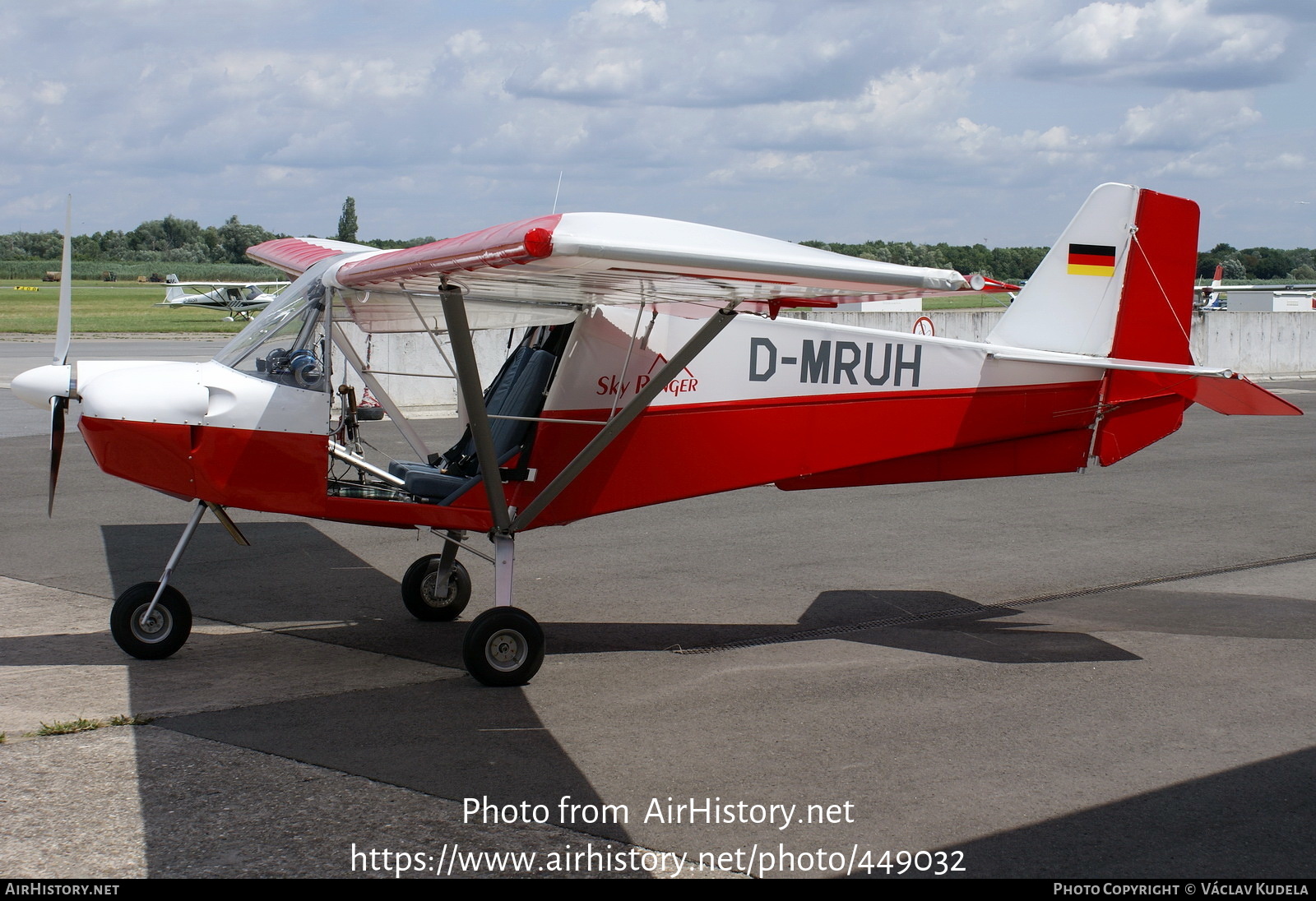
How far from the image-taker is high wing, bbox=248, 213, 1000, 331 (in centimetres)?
471

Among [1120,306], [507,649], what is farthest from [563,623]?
[1120,306]

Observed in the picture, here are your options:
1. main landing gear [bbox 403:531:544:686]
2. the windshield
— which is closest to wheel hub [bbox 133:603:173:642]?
the windshield

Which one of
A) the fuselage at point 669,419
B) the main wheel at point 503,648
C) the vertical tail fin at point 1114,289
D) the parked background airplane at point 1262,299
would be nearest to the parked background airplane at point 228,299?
the parked background airplane at point 1262,299

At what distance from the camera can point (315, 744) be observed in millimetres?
5141

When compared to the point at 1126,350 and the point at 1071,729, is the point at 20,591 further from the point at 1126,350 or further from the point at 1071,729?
the point at 1126,350

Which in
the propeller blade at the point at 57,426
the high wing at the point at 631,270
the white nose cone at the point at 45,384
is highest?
the high wing at the point at 631,270

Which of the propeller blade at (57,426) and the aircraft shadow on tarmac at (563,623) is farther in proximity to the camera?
the aircraft shadow on tarmac at (563,623)

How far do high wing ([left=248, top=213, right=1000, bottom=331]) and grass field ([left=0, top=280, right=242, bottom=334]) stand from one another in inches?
1560

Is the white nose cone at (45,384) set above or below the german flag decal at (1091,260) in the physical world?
below

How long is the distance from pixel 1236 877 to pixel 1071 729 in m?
1.54

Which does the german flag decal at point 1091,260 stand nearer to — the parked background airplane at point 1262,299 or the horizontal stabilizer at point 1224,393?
the horizontal stabilizer at point 1224,393

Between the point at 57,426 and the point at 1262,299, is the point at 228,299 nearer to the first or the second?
the point at 1262,299

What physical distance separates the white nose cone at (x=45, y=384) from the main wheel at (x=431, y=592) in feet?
7.70

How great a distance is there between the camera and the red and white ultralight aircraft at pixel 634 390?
5820 millimetres
